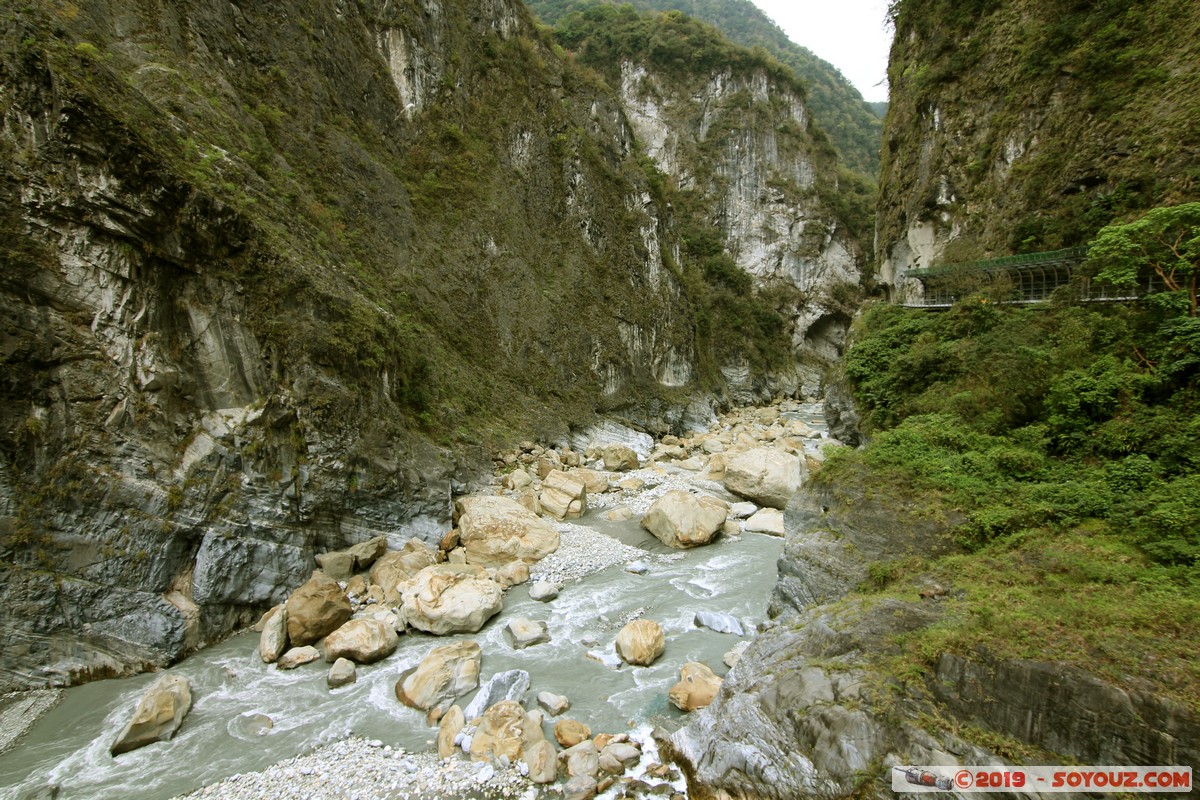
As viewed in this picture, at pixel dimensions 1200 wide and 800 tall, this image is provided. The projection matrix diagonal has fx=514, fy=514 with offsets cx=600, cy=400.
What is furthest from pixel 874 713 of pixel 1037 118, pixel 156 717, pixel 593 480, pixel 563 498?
pixel 1037 118

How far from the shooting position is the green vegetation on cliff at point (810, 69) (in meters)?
65.8

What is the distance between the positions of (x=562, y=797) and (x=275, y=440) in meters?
9.07

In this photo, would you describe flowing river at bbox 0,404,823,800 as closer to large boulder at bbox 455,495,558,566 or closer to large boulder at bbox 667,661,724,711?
large boulder at bbox 667,661,724,711

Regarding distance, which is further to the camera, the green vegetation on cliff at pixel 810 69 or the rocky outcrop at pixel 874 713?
the green vegetation on cliff at pixel 810 69

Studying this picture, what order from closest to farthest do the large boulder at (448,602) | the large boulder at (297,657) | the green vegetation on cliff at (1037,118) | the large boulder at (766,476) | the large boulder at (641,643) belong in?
the large boulder at (641,643)
the large boulder at (297,657)
the large boulder at (448,602)
the green vegetation on cliff at (1037,118)
the large boulder at (766,476)

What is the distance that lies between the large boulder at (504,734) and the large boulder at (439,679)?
929 mm

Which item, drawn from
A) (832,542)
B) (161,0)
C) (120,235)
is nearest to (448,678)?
(832,542)

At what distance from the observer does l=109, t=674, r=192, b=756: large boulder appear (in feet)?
21.8

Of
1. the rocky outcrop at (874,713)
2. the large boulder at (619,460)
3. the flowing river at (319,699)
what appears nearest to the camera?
the rocky outcrop at (874,713)

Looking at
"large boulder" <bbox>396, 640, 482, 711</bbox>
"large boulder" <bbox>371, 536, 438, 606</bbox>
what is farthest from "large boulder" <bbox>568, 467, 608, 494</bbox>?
"large boulder" <bbox>396, 640, 482, 711</bbox>

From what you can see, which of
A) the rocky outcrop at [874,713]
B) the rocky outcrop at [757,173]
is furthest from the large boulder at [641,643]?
the rocky outcrop at [757,173]

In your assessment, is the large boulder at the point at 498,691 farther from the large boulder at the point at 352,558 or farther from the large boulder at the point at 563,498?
the large boulder at the point at 563,498

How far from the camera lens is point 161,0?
48.2 ft

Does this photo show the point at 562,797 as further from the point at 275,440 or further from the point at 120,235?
the point at 120,235
